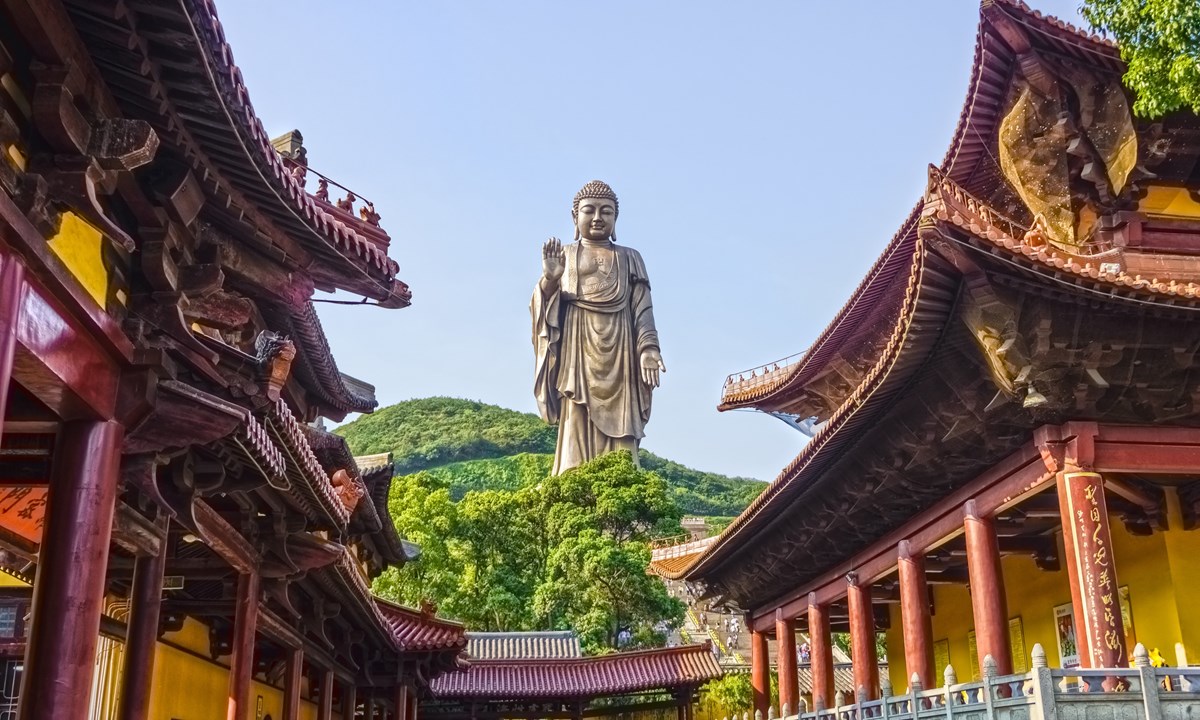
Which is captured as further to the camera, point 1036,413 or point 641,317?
point 641,317

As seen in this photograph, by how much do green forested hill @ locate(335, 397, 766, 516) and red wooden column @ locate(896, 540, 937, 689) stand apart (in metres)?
79.9

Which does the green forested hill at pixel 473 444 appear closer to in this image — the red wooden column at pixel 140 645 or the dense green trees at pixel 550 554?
the dense green trees at pixel 550 554

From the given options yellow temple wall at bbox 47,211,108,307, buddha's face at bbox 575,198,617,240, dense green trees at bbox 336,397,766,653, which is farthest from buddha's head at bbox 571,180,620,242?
yellow temple wall at bbox 47,211,108,307

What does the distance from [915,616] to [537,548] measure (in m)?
27.7

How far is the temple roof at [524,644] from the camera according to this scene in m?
35.4

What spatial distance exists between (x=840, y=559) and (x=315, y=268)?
11.7 meters

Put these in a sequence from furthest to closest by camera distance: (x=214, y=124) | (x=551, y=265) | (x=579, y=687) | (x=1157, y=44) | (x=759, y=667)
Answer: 1. (x=551, y=265)
2. (x=579, y=687)
3. (x=759, y=667)
4. (x=1157, y=44)
5. (x=214, y=124)

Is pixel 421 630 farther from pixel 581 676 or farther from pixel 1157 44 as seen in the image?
pixel 1157 44

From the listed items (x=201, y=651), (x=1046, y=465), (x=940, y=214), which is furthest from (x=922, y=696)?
(x=201, y=651)

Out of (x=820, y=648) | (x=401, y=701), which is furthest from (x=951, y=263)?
(x=401, y=701)

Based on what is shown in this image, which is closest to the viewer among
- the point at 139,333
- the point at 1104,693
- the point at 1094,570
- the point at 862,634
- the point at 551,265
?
the point at 139,333

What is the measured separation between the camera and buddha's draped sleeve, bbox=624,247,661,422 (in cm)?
5431

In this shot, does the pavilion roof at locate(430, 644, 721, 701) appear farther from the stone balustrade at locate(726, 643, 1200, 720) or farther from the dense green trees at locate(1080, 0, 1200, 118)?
the dense green trees at locate(1080, 0, 1200, 118)

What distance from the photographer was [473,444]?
367 feet
